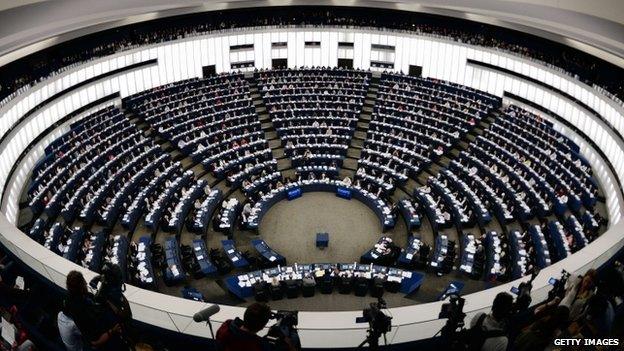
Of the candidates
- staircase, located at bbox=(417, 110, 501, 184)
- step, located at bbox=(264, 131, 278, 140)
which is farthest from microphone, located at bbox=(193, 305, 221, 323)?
step, located at bbox=(264, 131, 278, 140)

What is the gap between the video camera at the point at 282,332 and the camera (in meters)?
6.51

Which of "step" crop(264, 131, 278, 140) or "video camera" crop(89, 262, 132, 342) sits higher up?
"step" crop(264, 131, 278, 140)

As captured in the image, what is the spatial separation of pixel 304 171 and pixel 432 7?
15770mm

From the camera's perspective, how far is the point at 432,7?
35.1 meters

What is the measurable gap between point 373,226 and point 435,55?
17.8 m

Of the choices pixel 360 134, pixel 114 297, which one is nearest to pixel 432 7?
pixel 360 134

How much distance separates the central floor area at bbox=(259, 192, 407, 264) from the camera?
2414cm

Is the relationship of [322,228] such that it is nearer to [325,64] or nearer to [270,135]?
[270,135]

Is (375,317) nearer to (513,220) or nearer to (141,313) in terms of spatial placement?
(141,313)

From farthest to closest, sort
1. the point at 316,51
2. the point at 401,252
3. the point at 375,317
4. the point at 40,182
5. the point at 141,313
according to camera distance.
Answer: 1. the point at 316,51
2. the point at 40,182
3. the point at 401,252
4. the point at 141,313
5. the point at 375,317

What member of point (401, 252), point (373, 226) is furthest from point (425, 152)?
point (401, 252)

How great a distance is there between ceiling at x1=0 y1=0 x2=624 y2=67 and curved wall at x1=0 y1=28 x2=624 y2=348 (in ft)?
7.95

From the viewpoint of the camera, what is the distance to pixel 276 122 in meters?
33.2

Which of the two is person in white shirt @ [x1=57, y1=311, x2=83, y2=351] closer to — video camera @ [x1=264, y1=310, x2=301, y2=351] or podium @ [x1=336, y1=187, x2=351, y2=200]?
video camera @ [x1=264, y1=310, x2=301, y2=351]
